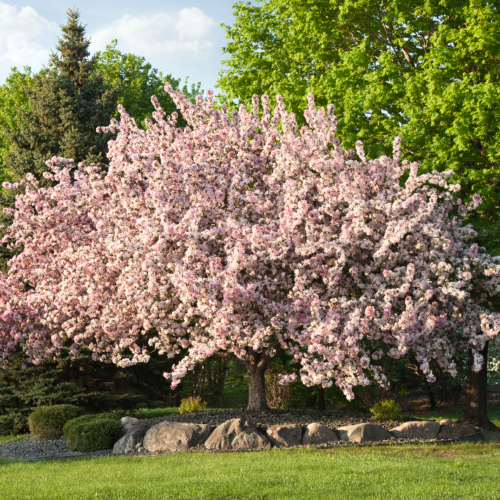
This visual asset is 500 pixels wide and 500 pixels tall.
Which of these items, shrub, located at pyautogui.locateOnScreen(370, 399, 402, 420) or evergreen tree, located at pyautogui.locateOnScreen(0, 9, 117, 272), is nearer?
shrub, located at pyautogui.locateOnScreen(370, 399, 402, 420)

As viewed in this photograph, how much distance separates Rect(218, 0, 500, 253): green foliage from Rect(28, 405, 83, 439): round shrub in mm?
11664

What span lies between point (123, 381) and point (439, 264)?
13.2 metres

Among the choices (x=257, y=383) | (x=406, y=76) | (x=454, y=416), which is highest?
(x=406, y=76)

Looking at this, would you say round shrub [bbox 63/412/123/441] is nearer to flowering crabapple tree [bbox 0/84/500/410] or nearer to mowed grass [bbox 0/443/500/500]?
flowering crabapple tree [bbox 0/84/500/410]

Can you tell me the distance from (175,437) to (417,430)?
5944 mm

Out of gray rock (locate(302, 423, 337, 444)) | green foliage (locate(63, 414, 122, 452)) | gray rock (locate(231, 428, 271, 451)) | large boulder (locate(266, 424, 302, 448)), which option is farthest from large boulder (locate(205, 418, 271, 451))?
green foliage (locate(63, 414, 122, 452))

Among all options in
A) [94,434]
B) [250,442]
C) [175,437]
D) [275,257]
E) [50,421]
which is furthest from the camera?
[50,421]

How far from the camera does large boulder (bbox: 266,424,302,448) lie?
472 inches

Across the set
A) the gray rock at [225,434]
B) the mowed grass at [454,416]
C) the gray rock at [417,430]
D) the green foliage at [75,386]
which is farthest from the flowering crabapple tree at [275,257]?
the mowed grass at [454,416]

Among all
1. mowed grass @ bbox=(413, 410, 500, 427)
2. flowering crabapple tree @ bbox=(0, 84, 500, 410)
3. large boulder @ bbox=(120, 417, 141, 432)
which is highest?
flowering crabapple tree @ bbox=(0, 84, 500, 410)

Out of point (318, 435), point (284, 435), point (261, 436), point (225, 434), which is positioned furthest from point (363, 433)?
point (225, 434)

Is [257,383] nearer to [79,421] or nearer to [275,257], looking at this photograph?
[79,421]

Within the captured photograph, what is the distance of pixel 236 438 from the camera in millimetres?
11992

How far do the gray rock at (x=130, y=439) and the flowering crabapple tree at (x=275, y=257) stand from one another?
6.37ft
